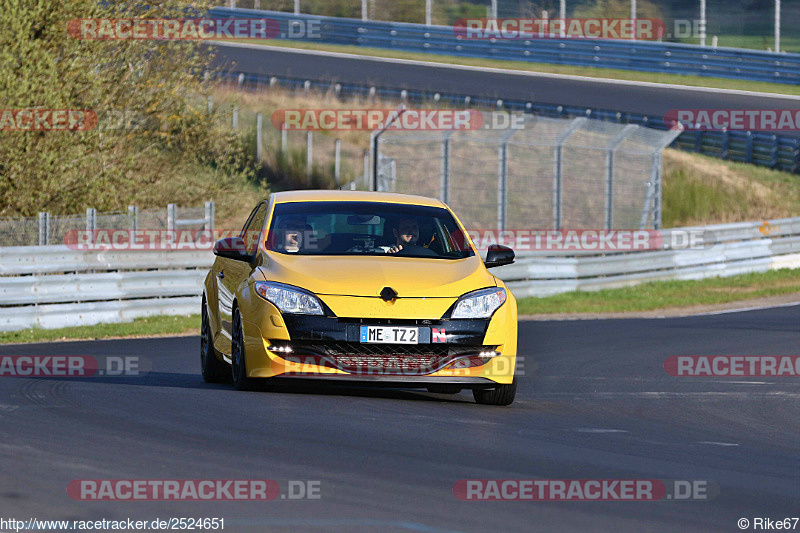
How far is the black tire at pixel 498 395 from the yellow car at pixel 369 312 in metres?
0.01

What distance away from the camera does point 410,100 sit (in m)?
34.7

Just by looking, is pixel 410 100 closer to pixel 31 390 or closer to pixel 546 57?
pixel 546 57

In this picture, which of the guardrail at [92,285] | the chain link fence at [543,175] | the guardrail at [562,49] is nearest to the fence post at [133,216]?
the guardrail at [92,285]

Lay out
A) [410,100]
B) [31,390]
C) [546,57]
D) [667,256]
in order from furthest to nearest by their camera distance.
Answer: [546,57]
[410,100]
[667,256]
[31,390]

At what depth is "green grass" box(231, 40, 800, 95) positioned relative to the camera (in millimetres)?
37906

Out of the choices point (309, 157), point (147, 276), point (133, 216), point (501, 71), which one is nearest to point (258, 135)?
point (309, 157)

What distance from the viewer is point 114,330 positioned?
18.2m

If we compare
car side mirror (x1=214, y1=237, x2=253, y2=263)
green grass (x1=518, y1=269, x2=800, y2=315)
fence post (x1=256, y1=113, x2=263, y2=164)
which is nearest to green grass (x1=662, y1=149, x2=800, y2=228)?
green grass (x1=518, y1=269, x2=800, y2=315)

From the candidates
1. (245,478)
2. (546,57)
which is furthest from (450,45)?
(245,478)

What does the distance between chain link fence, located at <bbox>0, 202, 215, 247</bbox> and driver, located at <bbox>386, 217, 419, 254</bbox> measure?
33.2 ft

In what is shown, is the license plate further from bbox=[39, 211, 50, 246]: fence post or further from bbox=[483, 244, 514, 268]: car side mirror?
bbox=[39, 211, 50, 246]: fence post

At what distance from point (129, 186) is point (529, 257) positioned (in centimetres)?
737

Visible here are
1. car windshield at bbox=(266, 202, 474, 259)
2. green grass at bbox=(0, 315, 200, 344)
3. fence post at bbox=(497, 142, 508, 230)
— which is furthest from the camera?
fence post at bbox=(497, 142, 508, 230)

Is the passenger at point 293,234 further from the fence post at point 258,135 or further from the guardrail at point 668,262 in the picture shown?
the fence post at point 258,135
